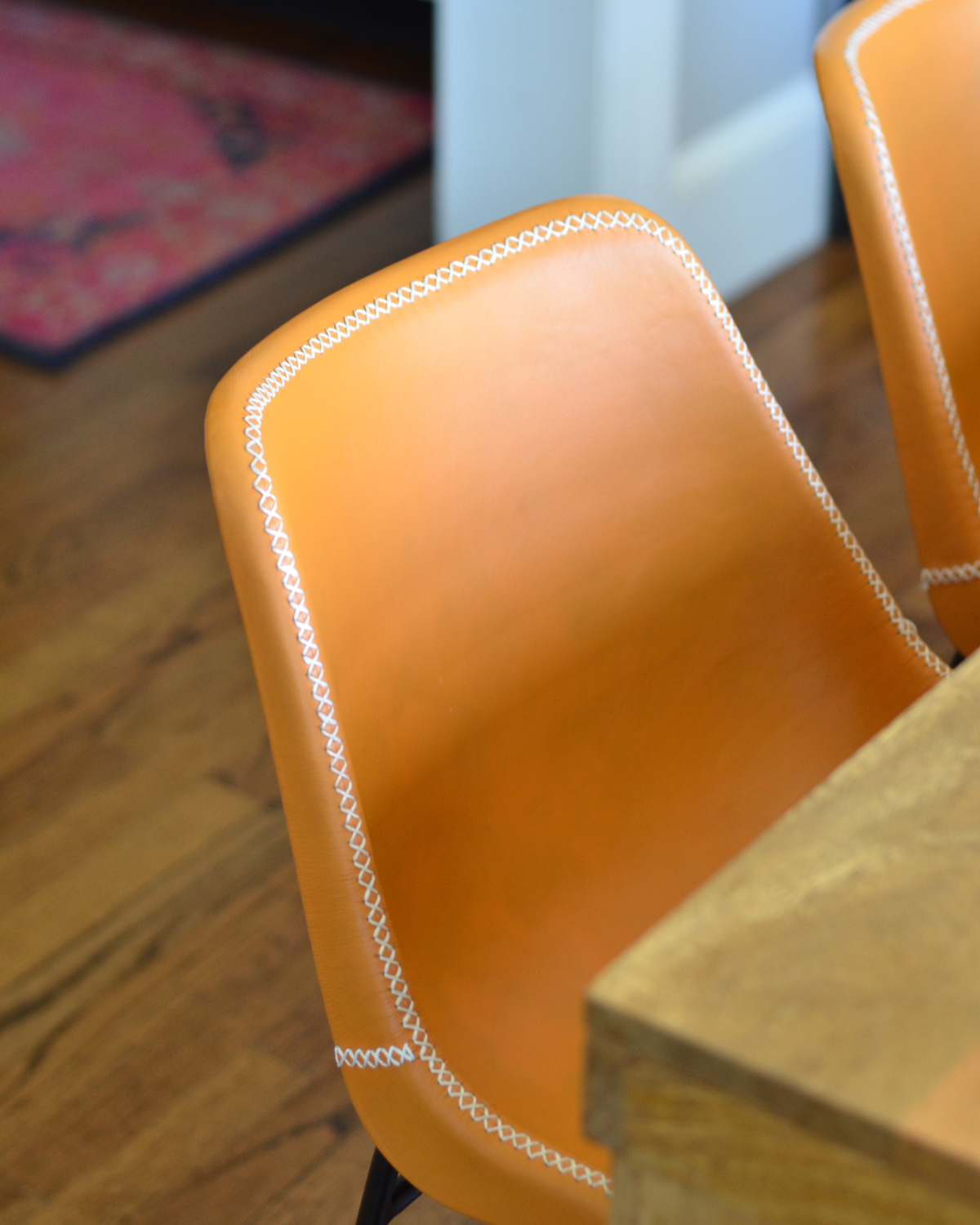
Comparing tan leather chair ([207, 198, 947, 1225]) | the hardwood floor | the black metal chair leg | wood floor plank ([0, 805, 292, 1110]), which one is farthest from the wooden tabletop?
wood floor plank ([0, 805, 292, 1110])

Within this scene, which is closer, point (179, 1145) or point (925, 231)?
point (925, 231)

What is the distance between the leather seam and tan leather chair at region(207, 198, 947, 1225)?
4.6 inches

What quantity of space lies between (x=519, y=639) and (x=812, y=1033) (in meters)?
0.44

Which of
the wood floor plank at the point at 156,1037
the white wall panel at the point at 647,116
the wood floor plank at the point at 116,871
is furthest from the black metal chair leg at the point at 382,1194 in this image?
the white wall panel at the point at 647,116

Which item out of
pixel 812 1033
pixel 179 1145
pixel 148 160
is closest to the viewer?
pixel 812 1033

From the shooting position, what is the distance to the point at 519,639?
2.71ft

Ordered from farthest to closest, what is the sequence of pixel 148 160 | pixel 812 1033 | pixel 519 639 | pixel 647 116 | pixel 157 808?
pixel 148 160
pixel 647 116
pixel 157 808
pixel 519 639
pixel 812 1033

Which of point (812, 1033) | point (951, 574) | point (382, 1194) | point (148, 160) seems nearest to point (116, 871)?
point (382, 1194)

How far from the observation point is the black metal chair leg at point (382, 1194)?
801mm

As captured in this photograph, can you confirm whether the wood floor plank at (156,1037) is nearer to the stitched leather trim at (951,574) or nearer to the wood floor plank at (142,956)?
the wood floor plank at (142,956)

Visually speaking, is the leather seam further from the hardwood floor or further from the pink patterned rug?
the pink patterned rug

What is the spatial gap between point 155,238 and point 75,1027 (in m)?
1.81

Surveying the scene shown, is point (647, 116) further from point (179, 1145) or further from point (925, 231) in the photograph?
point (179, 1145)

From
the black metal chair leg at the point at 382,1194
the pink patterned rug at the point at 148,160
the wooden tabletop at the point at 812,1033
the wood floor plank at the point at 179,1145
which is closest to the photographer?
the wooden tabletop at the point at 812,1033
